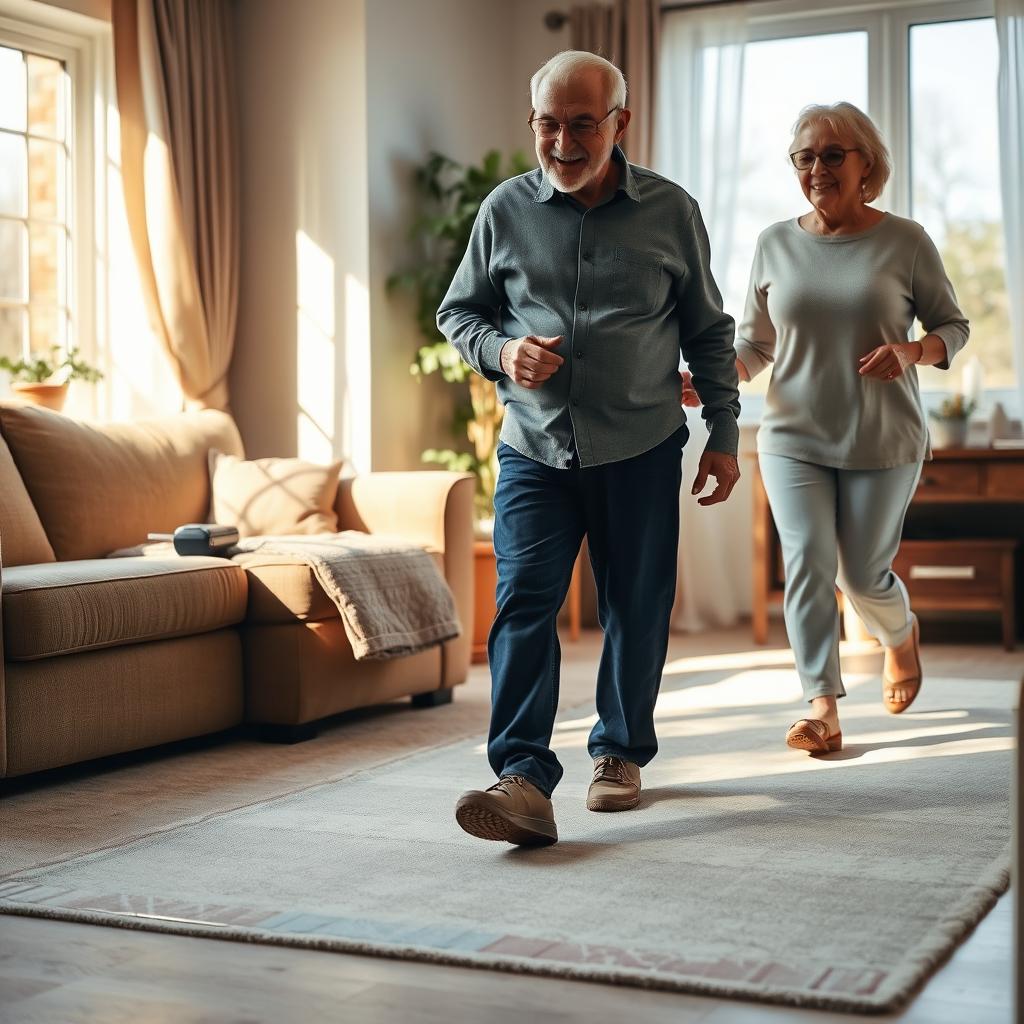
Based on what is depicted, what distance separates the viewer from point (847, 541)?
3.22 m

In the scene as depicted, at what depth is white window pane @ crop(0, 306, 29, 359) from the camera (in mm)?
4664

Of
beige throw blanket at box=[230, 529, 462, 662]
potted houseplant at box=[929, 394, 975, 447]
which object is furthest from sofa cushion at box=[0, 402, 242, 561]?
potted houseplant at box=[929, 394, 975, 447]

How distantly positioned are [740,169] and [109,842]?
13.9 ft

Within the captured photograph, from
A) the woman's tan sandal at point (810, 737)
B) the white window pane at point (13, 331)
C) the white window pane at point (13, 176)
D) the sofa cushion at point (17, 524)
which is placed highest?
the white window pane at point (13, 176)

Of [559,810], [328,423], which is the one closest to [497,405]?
[328,423]

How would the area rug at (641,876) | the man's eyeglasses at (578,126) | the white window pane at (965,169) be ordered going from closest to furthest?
the area rug at (641,876)
the man's eyeglasses at (578,126)
the white window pane at (965,169)

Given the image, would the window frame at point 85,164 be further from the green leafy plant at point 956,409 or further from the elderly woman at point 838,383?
the green leafy plant at point 956,409

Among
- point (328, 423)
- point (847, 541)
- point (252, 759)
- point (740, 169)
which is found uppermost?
point (740, 169)

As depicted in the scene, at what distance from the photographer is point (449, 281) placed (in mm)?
5410

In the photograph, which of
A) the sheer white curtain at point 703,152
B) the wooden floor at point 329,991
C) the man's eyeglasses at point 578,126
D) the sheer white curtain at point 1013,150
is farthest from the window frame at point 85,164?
the wooden floor at point 329,991

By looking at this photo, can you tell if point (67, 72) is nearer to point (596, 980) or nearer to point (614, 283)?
point (614, 283)

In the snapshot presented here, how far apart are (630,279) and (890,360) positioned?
0.75m

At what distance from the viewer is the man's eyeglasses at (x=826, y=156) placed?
3.08 m

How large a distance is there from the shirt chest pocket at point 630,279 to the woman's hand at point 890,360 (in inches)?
26.9
